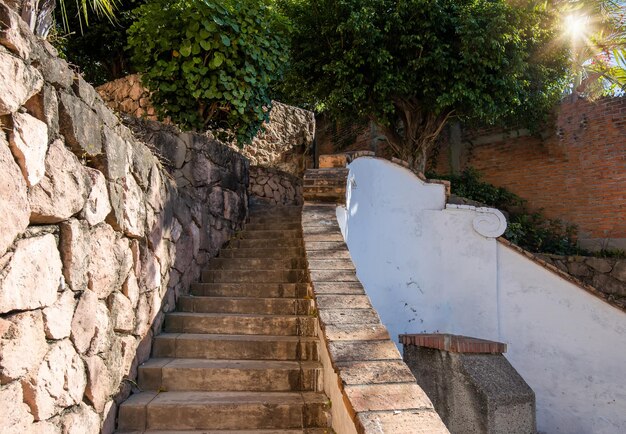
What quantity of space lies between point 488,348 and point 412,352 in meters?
0.73

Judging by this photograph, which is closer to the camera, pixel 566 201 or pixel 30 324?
pixel 30 324

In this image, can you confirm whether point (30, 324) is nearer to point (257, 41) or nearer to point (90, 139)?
point (90, 139)

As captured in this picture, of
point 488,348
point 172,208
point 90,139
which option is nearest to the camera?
point 90,139

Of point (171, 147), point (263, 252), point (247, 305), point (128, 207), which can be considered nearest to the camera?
point (128, 207)

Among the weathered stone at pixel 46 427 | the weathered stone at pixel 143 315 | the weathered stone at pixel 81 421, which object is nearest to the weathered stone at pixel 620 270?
the weathered stone at pixel 143 315

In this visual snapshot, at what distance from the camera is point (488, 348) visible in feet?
13.8

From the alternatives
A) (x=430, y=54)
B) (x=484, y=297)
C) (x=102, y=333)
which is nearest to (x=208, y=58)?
(x=102, y=333)

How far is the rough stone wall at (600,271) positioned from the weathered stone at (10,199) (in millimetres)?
7363

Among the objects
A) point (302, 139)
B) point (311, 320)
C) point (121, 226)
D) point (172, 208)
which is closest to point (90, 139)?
point (121, 226)

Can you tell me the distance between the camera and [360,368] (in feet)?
6.81

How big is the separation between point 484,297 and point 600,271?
123 inches

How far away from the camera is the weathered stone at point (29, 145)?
5.65 ft

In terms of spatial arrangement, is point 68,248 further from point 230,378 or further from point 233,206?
point 233,206

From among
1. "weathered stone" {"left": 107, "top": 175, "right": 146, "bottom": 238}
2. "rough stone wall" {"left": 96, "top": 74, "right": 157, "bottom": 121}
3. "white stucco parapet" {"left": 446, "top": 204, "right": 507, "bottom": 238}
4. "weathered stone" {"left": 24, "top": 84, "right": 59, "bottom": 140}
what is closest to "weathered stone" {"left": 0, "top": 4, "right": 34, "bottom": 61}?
"weathered stone" {"left": 24, "top": 84, "right": 59, "bottom": 140}
